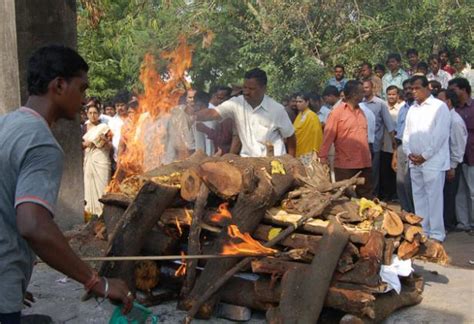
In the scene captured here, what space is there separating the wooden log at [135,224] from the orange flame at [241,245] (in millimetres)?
706

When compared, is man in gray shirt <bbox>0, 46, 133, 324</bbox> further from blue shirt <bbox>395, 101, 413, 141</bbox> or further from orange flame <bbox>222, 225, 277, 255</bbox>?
blue shirt <bbox>395, 101, 413, 141</bbox>

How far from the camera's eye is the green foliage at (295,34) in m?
15.9

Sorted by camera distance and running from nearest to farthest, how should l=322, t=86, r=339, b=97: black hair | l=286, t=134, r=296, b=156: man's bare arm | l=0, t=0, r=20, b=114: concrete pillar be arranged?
l=0, t=0, r=20, b=114: concrete pillar
l=286, t=134, r=296, b=156: man's bare arm
l=322, t=86, r=339, b=97: black hair

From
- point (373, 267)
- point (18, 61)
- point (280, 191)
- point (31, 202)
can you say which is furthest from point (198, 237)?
point (18, 61)

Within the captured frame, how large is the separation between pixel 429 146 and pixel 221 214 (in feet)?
12.3

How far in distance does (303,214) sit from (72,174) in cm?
351

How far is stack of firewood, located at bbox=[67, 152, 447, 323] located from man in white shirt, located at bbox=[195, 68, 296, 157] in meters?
1.26

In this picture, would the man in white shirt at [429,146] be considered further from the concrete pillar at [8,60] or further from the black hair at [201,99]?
the concrete pillar at [8,60]

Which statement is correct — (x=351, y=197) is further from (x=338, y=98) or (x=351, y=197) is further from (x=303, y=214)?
(x=338, y=98)

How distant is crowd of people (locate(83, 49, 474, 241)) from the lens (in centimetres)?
714

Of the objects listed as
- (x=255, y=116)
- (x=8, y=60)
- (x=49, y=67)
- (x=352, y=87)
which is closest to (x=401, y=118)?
(x=352, y=87)

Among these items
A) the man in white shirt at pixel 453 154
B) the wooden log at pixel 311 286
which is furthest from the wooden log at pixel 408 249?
the man in white shirt at pixel 453 154

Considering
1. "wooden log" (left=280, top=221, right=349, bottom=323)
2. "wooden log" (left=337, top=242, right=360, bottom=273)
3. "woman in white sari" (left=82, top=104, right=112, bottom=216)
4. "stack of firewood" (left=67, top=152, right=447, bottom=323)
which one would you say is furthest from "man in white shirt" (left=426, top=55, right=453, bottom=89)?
"wooden log" (left=280, top=221, right=349, bottom=323)

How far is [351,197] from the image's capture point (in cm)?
605
